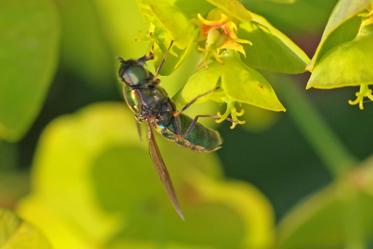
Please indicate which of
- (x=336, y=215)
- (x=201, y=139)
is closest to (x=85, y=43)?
(x=336, y=215)

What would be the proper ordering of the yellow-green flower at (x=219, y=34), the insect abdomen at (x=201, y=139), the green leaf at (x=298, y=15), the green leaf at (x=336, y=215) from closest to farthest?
the yellow-green flower at (x=219, y=34) → the insect abdomen at (x=201, y=139) → the green leaf at (x=298, y=15) → the green leaf at (x=336, y=215)

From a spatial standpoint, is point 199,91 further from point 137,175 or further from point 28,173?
point 28,173

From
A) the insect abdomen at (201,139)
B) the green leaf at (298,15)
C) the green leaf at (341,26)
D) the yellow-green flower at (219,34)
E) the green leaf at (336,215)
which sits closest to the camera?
the green leaf at (341,26)

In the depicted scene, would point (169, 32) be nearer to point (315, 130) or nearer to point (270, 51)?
point (270, 51)

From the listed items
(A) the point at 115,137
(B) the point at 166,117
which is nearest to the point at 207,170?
(A) the point at 115,137

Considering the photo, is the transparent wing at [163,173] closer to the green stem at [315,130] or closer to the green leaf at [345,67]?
the green leaf at [345,67]

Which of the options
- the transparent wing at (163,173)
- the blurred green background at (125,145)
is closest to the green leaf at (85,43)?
the blurred green background at (125,145)

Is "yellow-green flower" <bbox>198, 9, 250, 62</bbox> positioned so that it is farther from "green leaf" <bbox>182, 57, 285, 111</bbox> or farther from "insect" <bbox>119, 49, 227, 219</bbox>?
"insect" <bbox>119, 49, 227, 219</bbox>
